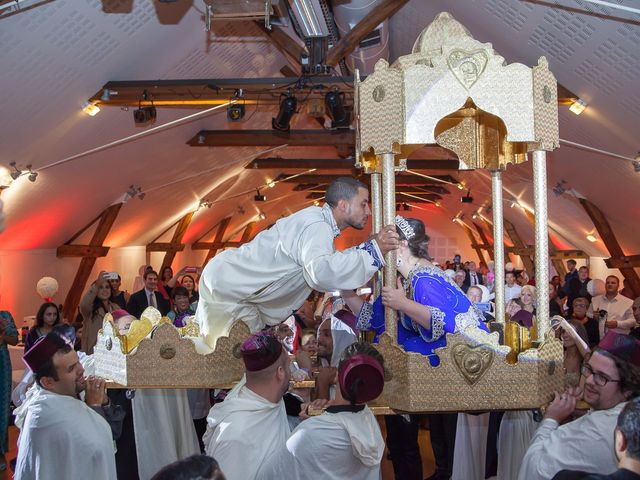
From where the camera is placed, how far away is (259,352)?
3.24 meters

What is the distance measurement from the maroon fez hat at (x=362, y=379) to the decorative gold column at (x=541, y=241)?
107 cm

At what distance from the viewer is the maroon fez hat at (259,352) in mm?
3229

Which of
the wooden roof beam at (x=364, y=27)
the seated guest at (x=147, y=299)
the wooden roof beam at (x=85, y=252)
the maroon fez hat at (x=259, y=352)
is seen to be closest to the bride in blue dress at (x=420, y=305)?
the maroon fez hat at (x=259, y=352)

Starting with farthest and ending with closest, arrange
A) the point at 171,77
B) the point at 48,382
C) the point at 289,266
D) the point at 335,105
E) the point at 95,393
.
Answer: the point at 171,77
the point at 335,105
the point at 289,266
the point at 95,393
the point at 48,382

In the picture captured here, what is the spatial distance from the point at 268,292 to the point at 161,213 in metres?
12.9

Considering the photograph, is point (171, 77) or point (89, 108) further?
point (171, 77)

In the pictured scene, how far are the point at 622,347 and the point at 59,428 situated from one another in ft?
7.10

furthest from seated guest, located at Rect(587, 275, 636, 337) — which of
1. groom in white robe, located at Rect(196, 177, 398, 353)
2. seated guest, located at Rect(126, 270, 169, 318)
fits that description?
groom in white robe, located at Rect(196, 177, 398, 353)

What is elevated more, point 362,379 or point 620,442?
point 362,379

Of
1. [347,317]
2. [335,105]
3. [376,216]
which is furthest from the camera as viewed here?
[335,105]

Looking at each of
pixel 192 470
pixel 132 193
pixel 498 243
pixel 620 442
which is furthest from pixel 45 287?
pixel 620 442

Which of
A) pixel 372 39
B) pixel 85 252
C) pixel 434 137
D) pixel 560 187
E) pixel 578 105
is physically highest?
pixel 372 39

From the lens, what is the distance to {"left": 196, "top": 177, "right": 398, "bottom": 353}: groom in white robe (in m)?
3.62

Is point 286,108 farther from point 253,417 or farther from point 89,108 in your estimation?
Answer: point 253,417
